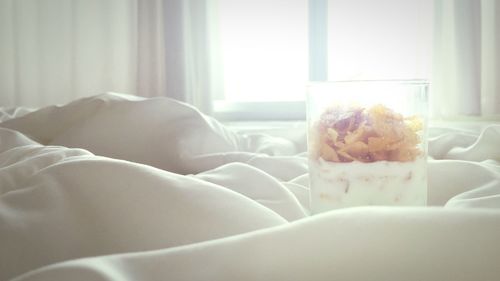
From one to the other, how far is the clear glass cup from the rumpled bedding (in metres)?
0.05

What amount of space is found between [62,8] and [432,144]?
1.95 m

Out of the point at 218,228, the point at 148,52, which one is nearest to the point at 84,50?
the point at 148,52

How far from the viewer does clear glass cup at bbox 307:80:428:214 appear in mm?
612

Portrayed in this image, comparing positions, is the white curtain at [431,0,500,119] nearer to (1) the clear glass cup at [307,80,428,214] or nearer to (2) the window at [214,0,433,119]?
(2) the window at [214,0,433,119]

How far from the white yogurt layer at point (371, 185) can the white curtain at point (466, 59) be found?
1.71m

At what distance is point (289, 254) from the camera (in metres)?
0.33

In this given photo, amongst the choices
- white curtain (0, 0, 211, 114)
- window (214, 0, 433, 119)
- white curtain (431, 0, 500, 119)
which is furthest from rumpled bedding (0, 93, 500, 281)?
window (214, 0, 433, 119)

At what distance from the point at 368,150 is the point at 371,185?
0.04 metres

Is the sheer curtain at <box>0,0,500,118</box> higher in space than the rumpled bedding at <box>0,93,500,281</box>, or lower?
higher

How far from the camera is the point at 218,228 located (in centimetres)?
44

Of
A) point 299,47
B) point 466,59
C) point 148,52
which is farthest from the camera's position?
point 299,47

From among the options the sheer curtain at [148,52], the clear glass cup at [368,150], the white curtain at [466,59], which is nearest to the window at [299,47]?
the sheer curtain at [148,52]

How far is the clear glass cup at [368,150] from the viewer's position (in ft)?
2.01

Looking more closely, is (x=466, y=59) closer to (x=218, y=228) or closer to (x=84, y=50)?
(x=84, y=50)
